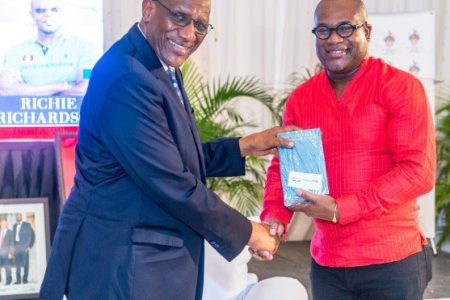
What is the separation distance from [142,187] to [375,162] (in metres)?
0.73

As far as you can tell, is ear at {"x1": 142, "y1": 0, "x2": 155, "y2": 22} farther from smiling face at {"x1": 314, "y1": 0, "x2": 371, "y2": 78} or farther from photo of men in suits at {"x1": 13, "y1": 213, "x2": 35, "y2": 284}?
photo of men in suits at {"x1": 13, "y1": 213, "x2": 35, "y2": 284}

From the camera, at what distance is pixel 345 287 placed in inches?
83.3

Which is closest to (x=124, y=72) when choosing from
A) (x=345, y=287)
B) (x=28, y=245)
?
(x=345, y=287)

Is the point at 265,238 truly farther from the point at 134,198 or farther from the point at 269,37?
the point at 269,37

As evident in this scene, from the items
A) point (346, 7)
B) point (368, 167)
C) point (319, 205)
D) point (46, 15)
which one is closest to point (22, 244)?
point (46, 15)

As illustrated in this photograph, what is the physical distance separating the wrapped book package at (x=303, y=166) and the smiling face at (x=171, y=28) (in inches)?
18.9

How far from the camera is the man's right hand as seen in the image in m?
1.99

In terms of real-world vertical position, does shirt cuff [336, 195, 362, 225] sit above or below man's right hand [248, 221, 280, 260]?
above

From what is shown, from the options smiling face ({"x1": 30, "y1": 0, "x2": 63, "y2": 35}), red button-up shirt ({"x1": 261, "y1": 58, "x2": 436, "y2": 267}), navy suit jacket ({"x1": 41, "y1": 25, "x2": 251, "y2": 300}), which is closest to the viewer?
navy suit jacket ({"x1": 41, "y1": 25, "x2": 251, "y2": 300})

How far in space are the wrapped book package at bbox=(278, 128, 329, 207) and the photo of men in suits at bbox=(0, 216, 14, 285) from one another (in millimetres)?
2112

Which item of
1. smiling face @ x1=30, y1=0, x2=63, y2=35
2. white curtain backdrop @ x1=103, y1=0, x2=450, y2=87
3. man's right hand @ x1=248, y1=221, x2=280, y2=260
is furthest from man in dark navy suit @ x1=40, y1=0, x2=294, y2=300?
white curtain backdrop @ x1=103, y1=0, x2=450, y2=87

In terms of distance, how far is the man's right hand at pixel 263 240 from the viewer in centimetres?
199

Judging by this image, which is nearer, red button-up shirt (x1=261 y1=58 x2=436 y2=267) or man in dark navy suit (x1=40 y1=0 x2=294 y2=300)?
man in dark navy suit (x1=40 y1=0 x2=294 y2=300)

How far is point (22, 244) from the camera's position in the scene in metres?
3.77
